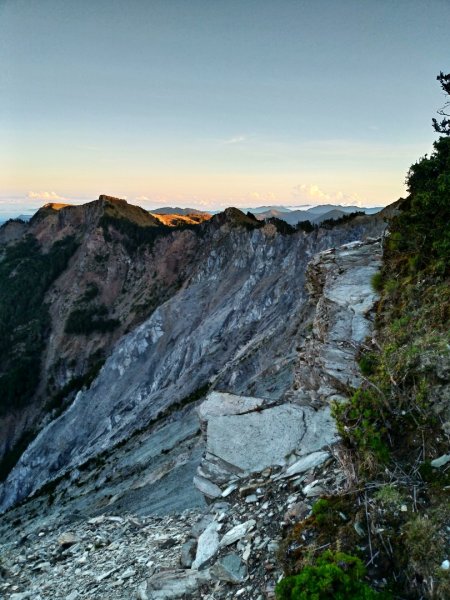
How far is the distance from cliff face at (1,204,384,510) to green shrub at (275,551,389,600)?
2964 cm

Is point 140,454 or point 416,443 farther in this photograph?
point 140,454

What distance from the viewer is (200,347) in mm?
60500

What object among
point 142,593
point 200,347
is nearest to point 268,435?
point 142,593

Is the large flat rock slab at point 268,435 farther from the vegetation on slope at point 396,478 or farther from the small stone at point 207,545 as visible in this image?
the vegetation on slope at point 396,478

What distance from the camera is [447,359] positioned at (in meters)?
8.26

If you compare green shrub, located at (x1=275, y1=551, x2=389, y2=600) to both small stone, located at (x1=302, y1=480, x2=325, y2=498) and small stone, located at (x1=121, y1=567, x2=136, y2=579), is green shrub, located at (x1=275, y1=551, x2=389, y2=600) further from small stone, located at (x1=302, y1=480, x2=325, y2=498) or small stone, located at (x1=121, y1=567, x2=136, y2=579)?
small stone, located at (x1=121, y1=567, x2=136, y2=579)

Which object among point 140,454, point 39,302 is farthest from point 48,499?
point 39,302

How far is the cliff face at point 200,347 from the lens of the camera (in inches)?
1889

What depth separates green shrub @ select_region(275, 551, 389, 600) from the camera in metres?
5.49

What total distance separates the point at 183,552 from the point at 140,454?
104 feet

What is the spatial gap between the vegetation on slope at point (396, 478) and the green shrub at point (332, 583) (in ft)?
0.04

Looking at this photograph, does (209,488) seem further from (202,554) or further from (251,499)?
(202,554)

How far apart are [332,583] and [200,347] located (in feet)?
181

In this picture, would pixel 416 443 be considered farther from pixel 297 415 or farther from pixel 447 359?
pixel 297 415
